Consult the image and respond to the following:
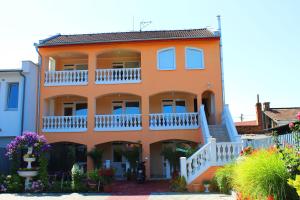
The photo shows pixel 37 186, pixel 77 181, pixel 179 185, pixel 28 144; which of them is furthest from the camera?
pixel 28 144

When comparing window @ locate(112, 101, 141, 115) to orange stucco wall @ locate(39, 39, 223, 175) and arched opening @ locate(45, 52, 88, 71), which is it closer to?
orange stucco wall @ locate(39, 39, 223, 175)

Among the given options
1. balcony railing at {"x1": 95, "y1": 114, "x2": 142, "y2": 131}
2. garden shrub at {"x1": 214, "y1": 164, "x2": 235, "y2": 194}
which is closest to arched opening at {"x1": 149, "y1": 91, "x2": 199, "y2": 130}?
balcony railing at {"x1": 95, "y1": 114, "x2": 142, "y2": 131}

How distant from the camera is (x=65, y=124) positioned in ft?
67.0

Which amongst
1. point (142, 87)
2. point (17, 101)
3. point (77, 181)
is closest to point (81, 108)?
point (17, 101)

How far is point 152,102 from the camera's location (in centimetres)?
2233

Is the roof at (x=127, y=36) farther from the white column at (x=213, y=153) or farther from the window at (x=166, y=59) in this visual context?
the white column at (x=213, y=153)

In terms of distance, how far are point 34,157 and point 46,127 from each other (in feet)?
14.7

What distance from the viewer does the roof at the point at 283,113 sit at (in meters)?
33.9

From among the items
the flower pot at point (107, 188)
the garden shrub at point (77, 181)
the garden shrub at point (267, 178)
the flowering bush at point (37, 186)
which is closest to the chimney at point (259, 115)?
the flower pot at point (107, 188)

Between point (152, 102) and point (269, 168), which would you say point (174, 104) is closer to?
point (152, 102)

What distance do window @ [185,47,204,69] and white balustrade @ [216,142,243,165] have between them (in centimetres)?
666

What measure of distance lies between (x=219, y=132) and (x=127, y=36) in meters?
8.50

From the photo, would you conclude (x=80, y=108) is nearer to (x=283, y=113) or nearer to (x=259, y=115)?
(x=259, y=115)

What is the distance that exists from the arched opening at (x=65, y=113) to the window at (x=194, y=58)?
700 cm
